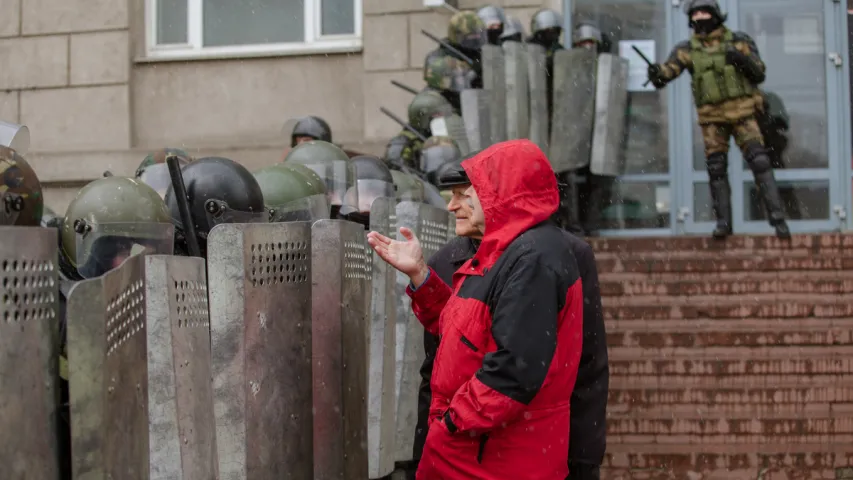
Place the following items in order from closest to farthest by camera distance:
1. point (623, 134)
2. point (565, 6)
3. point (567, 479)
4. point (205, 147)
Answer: point (567, 479) < point (623, 134) < point (565, 6) < point (205, 147)

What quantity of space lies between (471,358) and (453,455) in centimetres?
29

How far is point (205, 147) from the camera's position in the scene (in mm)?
14750

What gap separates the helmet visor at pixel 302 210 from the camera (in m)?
6.75

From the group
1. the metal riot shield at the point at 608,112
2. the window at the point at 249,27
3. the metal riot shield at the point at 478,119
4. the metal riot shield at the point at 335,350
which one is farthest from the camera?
the window at the point at 249,27

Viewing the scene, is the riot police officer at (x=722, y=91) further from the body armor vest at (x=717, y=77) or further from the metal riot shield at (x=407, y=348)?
the metal riot shield at (x=407, y=348)

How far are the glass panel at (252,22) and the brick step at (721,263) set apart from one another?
590 centimetres

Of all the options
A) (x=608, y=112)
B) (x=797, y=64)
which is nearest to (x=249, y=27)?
(x=608, y=112)

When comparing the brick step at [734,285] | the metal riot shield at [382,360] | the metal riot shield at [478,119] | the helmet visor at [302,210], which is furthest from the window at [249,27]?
the metal riot shield at [382,360]

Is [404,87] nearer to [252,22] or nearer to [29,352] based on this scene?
[252,22]

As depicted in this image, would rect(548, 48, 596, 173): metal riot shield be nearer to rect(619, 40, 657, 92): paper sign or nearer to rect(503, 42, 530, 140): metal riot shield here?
rect(503, 42, 530, 140): metal riot shield

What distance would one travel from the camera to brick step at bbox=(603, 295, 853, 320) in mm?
9633

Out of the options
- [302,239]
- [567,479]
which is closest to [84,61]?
[302,239]

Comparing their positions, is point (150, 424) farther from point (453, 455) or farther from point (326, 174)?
point (326, 174)

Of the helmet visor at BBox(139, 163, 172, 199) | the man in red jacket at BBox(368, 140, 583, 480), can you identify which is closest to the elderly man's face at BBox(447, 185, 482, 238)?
the man in red jacket at BBox(368, 140, 583, 480)
